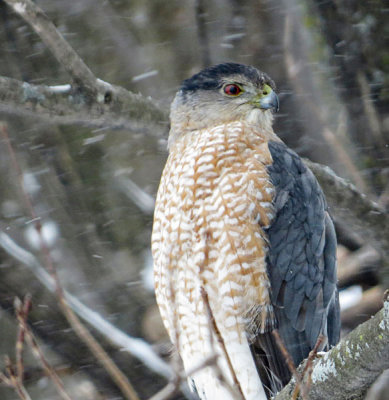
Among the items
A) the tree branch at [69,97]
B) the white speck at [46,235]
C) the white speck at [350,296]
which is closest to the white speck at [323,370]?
the tree branch at [69,97]

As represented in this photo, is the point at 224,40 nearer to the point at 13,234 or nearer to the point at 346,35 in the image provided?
the point at 346,35

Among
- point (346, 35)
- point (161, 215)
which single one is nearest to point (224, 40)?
point (346, 35)

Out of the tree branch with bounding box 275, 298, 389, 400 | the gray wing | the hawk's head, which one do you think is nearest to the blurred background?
the hawk's head

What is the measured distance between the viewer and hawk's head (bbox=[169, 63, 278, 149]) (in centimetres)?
457

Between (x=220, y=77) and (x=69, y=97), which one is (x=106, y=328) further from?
(x=220, y=77)

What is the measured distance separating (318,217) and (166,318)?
3.48 ft

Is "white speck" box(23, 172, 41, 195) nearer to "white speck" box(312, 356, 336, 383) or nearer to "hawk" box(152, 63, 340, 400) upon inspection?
"hawk" box(152, 63, 340, 400)

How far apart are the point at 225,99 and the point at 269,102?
305 millimetres

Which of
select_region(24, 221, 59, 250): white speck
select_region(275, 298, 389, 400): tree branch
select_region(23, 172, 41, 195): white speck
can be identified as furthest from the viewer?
select_region(23, 172, 41, 195): white speck

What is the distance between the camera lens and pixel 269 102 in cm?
452

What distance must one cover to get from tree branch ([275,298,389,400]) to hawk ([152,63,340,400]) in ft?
3.17

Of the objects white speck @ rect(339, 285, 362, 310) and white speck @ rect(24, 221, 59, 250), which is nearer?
white speck @ rect(339, 285, 362, 310)

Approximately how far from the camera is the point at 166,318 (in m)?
4.40

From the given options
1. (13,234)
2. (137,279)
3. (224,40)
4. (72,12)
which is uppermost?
(72,12)
